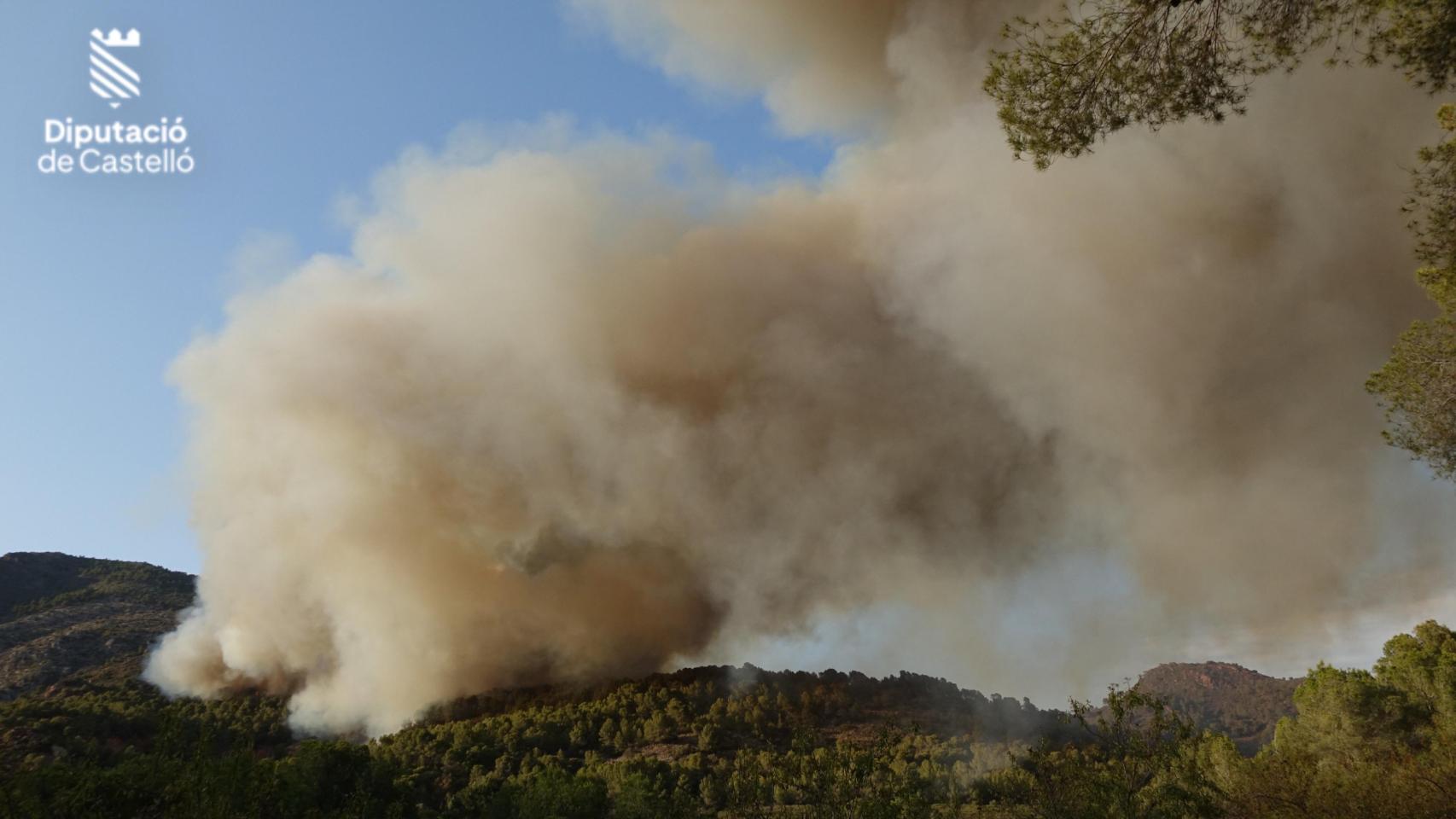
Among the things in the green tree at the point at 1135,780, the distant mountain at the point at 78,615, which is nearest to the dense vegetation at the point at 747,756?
the green tree at the point at 1135,780

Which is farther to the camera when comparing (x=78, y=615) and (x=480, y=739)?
(x=78, y=615)

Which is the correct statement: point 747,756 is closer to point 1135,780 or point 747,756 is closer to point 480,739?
point 480,739

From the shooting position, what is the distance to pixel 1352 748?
36688mm

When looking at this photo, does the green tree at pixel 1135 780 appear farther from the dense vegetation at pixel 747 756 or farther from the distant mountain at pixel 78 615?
the distant mountain at pixel 78 615

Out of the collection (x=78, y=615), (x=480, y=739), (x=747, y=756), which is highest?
(x=78, y=615)

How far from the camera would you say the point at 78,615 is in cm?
10931

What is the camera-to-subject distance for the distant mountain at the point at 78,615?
90250 millimetres

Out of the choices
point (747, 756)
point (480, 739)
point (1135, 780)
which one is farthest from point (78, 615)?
point (1135, 780)

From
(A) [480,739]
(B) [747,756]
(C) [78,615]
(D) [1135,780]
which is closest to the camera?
(D) [1135,780]

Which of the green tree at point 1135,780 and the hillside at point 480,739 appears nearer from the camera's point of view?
the hillside at point 480,739

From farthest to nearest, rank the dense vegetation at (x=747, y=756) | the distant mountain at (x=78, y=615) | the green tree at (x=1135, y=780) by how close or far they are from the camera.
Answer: the distant mountain at (x=78, y=615)
the green tree at (x=1135, y=780)
the dense vegetation at (x=747, y=756)

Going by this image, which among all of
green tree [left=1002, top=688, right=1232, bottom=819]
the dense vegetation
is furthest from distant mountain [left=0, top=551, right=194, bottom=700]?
green tree [left=1002, top=688, right=1232, bottom=819]

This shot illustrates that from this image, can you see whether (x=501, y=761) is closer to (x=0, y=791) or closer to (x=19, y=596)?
(x=0, y=791)

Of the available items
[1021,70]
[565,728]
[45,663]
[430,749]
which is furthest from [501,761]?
[1021,70]
